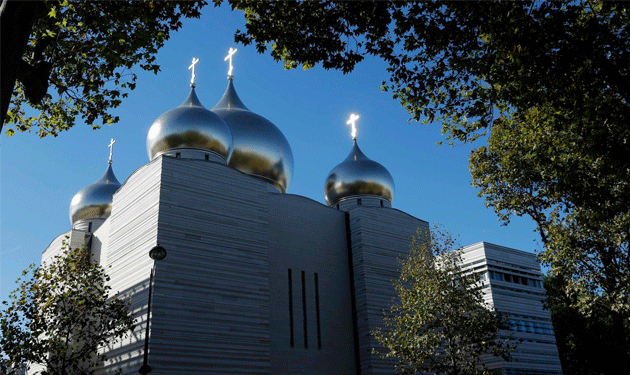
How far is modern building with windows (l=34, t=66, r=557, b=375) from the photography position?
19.0 m

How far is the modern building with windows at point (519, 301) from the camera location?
32.4 metres

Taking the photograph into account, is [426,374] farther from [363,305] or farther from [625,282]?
[625,282]

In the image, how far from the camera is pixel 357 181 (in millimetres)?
29172

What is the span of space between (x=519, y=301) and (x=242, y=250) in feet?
66.9

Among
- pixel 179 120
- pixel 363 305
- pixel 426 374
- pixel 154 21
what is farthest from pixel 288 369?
pixel 154 21

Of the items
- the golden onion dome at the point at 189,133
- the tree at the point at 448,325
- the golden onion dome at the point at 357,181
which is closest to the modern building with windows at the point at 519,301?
the golden onion dome at the point at 357,181

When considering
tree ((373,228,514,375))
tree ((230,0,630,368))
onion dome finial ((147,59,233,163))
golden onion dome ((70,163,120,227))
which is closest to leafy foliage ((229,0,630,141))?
tree ((230,0,630,368))

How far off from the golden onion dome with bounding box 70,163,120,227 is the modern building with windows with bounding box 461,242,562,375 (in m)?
20.7

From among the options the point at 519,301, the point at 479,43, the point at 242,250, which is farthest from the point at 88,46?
the point at 519,301

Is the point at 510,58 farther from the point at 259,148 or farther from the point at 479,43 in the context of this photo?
the point at 259,148

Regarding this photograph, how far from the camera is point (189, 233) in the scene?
2005 cm

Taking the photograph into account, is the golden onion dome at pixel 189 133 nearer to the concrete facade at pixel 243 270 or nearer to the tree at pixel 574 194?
the concrete facade at pixel 243 270

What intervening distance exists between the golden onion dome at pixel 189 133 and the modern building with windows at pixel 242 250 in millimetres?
50

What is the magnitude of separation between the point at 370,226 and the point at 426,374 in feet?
22.9
